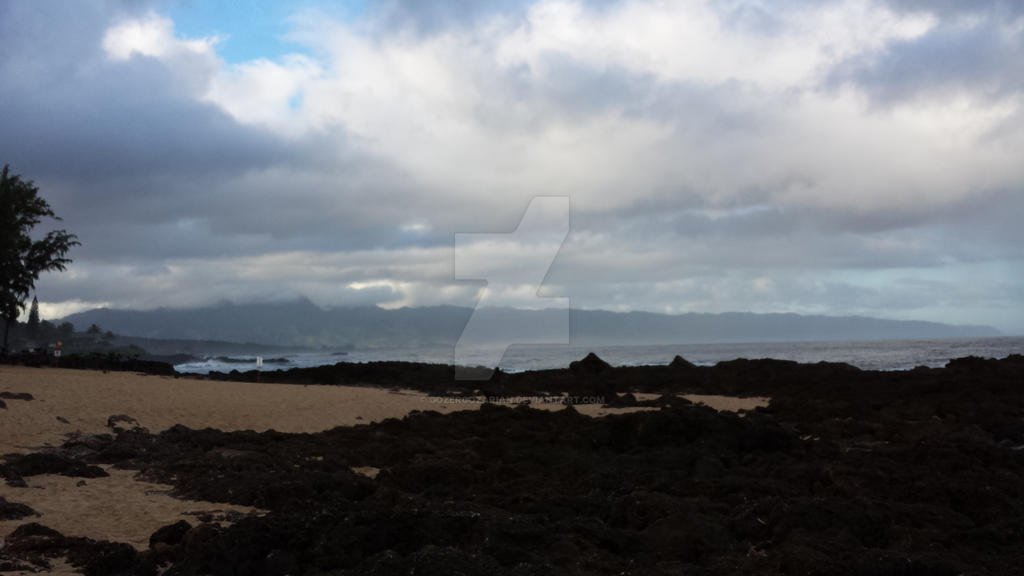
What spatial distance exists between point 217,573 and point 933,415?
15412 mm

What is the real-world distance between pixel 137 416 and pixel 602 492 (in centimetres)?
1250

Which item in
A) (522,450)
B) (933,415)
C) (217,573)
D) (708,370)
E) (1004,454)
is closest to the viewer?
(217,573)

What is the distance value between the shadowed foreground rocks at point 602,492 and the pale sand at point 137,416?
648mm

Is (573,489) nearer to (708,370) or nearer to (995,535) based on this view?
(995,535)

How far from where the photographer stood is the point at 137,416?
1571 cm

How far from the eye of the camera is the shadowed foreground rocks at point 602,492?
501 cm

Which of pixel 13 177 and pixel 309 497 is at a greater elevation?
pixel 13 177

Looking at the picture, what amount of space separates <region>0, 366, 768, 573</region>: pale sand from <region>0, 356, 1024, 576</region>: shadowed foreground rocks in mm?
648

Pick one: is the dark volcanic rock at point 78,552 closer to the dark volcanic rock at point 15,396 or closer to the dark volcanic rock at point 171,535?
the dark volcanic rock at point 171,535

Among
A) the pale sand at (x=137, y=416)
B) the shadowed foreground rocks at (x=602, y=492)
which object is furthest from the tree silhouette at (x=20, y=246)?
the shadowed foreground rocks at (x=602, y=492)

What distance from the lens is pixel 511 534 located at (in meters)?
5.33

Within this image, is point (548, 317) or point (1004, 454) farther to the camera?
point (548, 317)

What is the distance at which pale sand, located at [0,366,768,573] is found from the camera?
24.2 feet

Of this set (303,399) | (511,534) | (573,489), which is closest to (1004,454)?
(573,489)
